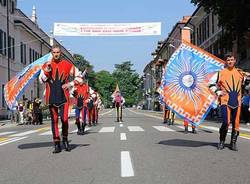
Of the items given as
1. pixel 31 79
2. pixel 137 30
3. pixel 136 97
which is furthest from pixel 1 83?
pixel 136 97

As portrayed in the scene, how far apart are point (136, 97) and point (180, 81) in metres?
173

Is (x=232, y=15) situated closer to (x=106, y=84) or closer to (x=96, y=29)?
(x=96, y=29)

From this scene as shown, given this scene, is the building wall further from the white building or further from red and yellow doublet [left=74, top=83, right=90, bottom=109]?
red and yellow doublet [left=74, top=83, right=90, bottom=109]

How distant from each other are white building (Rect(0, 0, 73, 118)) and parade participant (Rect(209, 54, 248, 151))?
1235 inches

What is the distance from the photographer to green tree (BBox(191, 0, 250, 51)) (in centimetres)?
2953

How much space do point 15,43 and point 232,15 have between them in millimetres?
27101

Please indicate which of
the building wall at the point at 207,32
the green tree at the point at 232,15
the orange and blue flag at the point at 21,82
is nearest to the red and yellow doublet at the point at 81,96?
the orange and blue flag at the point at 21,82

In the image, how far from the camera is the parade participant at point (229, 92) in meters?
10.7

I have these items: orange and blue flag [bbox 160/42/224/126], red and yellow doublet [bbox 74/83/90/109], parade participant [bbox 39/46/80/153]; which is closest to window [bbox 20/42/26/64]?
red and yellow doublet [bbox 74/83/90/109]

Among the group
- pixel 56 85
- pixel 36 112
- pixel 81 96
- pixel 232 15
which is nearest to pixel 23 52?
pixel 36 112

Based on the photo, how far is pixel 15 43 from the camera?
1998 inches

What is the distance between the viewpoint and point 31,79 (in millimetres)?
11852

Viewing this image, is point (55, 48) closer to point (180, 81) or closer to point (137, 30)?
point (180, 81)

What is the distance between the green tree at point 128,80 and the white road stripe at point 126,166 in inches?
6629
